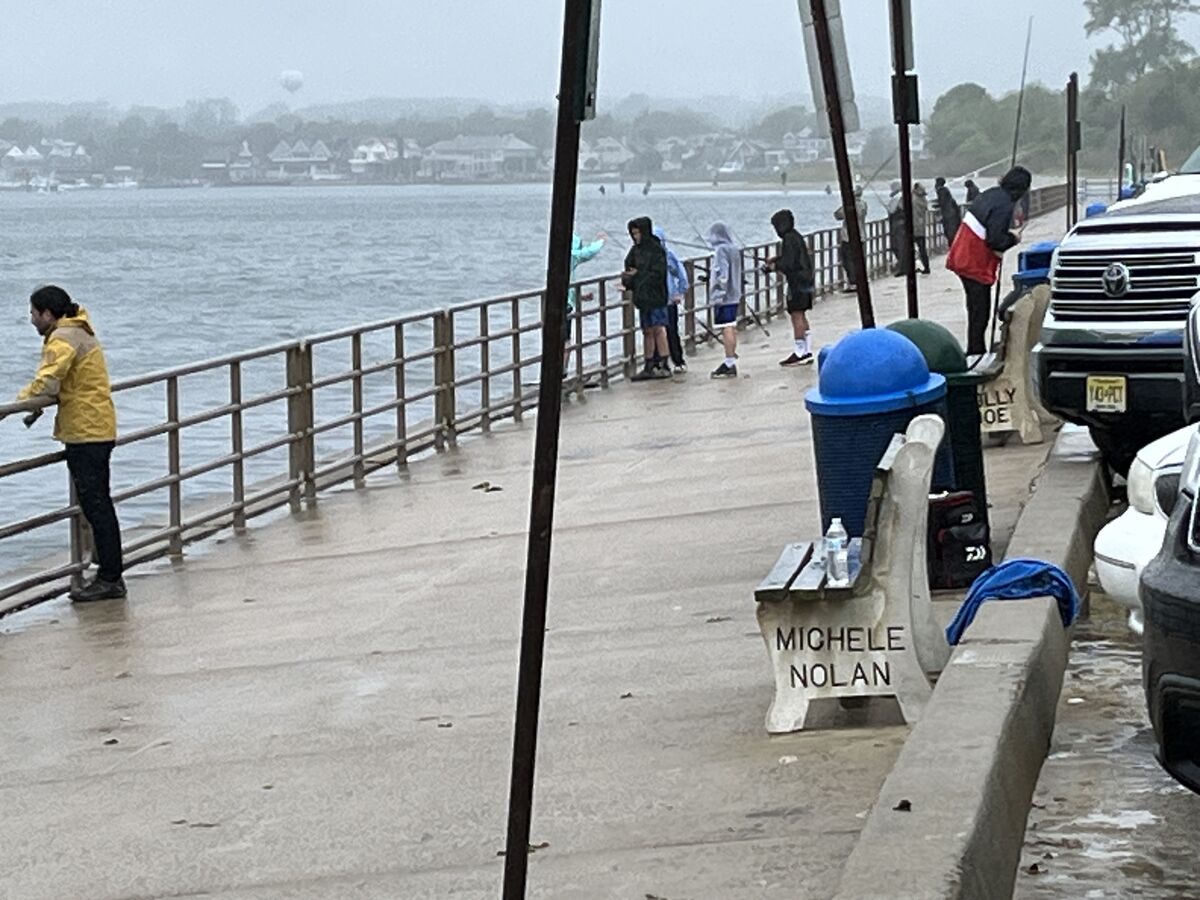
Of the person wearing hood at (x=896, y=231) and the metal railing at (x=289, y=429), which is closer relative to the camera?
the metal railing at (x=289, y=429)

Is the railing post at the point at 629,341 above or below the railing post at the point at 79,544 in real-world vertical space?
above

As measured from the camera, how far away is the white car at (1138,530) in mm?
6754

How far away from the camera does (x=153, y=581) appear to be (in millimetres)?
13336

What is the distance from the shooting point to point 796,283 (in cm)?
2305

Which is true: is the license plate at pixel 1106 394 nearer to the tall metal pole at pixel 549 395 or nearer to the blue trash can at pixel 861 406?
the blue trash can at pixel 861 406

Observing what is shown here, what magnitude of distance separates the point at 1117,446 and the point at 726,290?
41.3ft

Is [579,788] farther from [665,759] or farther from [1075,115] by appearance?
[1075,115]

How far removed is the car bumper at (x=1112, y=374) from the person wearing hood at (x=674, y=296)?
36.6 feet

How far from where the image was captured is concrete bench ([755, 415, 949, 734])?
7.18 metres

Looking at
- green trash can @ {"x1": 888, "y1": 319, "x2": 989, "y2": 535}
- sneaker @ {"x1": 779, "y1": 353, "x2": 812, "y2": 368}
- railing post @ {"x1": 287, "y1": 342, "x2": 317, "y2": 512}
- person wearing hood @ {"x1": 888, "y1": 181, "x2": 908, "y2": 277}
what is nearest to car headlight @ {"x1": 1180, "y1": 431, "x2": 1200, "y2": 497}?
green trash can @ {"x1": 888, "y1": 319, "x2": 989, "y2": 535}

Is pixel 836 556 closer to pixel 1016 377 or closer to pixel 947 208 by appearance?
pixel 1016 377

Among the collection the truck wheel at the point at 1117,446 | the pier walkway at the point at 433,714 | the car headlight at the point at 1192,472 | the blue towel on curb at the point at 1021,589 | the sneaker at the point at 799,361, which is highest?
the car headlight at the point at 1192,472

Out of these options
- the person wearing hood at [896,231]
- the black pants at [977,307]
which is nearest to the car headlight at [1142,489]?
the black pants at [977,307]

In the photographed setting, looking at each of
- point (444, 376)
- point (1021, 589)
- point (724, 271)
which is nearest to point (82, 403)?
point (444, 376)
